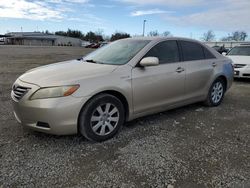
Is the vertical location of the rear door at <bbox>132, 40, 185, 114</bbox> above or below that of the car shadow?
above

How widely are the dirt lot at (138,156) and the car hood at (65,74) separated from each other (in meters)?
0.89

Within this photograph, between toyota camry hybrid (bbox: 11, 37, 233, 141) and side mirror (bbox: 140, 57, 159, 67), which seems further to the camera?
side mirror (bbox: 140, 57, 159, 67)

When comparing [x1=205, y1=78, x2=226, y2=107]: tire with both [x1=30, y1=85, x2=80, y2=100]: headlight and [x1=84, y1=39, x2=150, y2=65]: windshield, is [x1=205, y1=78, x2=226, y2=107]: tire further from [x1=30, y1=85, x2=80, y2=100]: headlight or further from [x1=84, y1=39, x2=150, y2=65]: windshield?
[x1=30, y1=85, x2=80, y2=100]: headlight

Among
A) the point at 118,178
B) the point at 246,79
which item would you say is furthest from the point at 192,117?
the point at 246,79

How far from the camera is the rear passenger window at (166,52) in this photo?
419 cm

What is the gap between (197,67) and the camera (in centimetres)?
482

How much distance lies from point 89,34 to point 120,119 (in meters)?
105

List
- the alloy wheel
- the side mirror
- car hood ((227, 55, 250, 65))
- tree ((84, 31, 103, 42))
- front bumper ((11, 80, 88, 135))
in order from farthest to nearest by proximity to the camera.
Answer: tree ((84, 31, 103, 42))
car hood ((227, 55, 250, 65))
the side mirror
the alloy wheel
front bumper ((11, 80, 88, 135))

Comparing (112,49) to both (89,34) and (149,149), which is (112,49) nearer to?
(149,149)

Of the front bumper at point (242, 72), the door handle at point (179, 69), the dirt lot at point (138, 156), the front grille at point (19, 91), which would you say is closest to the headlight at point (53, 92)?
the front grille at point (19, 91)

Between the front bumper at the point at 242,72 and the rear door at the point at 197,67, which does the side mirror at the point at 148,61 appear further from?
the front bumper at the point at 242,72

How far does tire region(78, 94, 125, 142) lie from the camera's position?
11.0ft

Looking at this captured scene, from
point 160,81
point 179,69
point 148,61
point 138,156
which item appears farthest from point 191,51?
point 138,156

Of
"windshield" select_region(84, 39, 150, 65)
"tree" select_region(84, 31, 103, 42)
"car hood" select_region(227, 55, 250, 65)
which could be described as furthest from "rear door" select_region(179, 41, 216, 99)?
"tree" select_region(84, 31, 103, 42)
